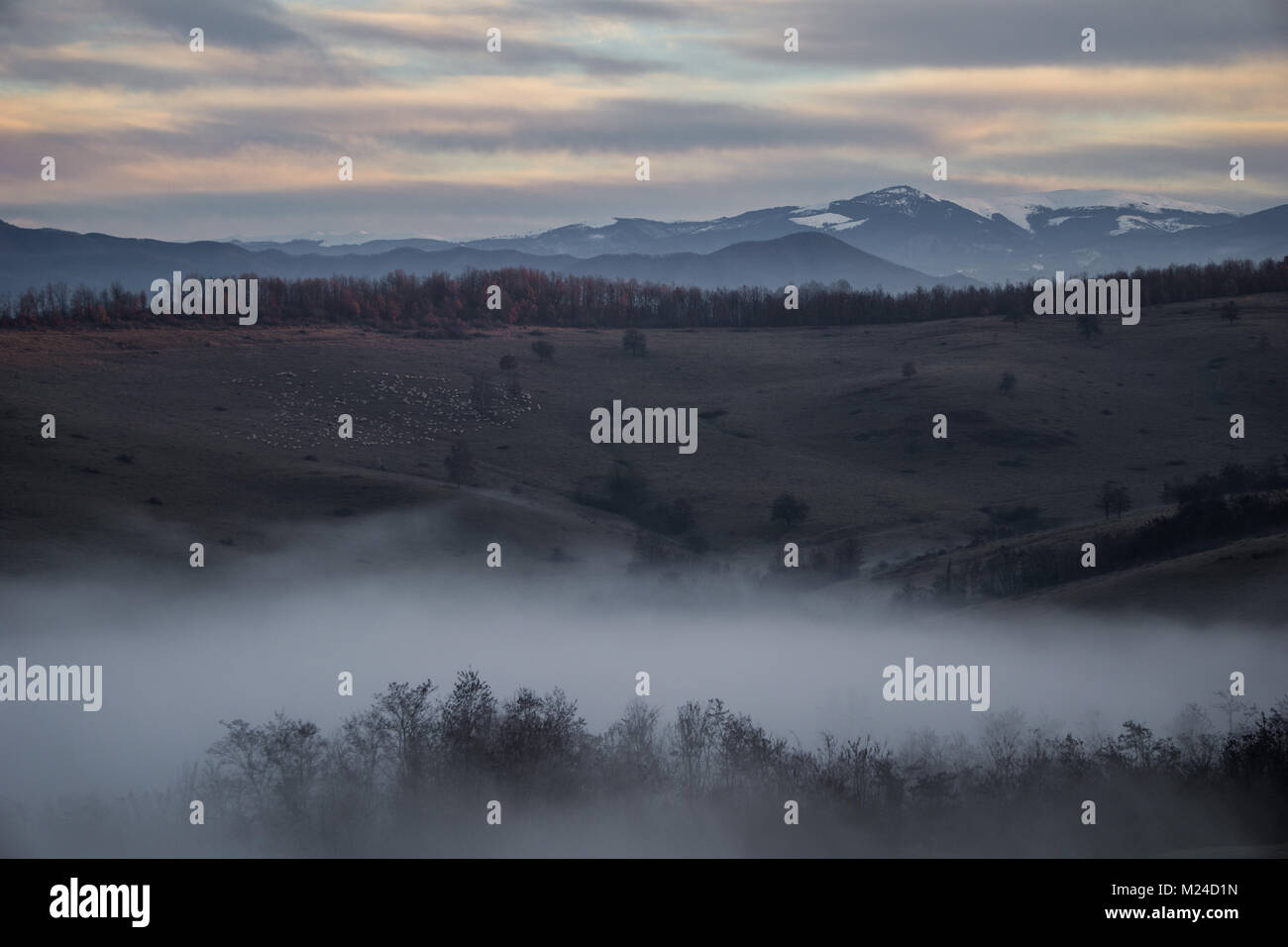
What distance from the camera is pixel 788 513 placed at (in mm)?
96625

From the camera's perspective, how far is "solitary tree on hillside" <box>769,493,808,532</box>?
96250mm

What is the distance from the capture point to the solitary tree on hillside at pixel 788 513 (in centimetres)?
9625

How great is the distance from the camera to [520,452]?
11725cm

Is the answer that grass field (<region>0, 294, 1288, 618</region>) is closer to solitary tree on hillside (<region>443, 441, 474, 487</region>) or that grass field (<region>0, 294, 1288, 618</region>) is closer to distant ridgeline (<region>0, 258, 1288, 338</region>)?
solitary tree on hillside (<region>443, 441, 474, 487</region>)

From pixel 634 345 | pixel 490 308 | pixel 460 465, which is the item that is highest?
pixel 490 308

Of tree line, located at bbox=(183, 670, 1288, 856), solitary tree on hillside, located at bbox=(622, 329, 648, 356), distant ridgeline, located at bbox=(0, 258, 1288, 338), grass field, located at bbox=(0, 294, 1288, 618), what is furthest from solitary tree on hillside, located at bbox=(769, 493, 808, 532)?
distant ridgeline, located at bbox=(0, 258, 1288, 338)

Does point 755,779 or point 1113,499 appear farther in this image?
point 1113,499

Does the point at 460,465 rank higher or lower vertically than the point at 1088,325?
lower

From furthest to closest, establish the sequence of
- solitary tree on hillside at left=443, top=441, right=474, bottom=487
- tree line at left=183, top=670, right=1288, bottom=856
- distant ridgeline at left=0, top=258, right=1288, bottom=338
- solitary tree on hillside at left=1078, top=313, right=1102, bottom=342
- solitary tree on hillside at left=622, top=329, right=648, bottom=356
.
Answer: distant ridgeline at left=0, top=258, right=1288, bottom=338
solitary tree on hillside at left=622, top=329, right=648, bottom=356
solitary tree on hillside at left=1078, top=313, right=1102, bottom=342
solitary tree on hillside at left=443, top=441, right=474, bottom=487
tree line at left=183, top=670, right=1288, bottom=856

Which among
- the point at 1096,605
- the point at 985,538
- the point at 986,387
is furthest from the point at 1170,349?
the point at 1096,605

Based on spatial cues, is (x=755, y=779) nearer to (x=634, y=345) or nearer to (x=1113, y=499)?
(x=1113, y=499)

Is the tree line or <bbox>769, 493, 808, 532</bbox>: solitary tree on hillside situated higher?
<bbox>769, 493, 808, 532</bbox>: solitary tree on hillside

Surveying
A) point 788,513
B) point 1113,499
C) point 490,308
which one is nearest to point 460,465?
point 788,513
